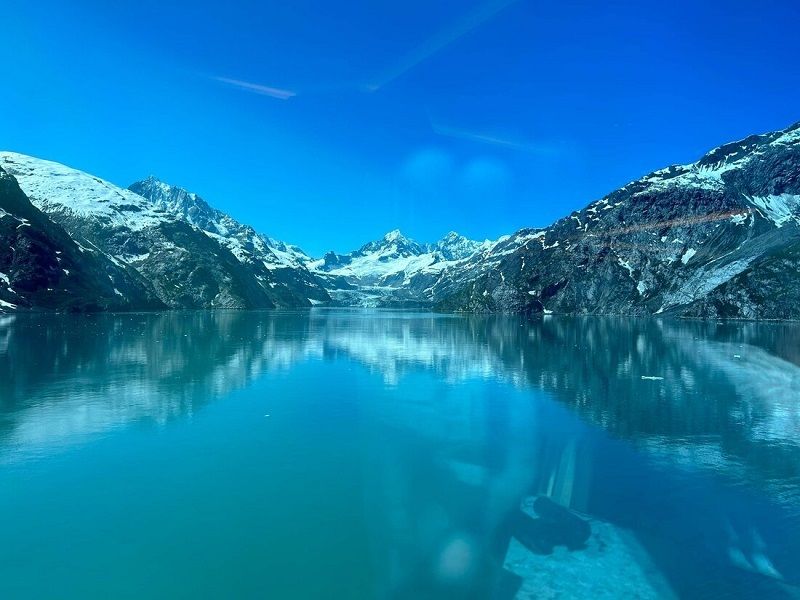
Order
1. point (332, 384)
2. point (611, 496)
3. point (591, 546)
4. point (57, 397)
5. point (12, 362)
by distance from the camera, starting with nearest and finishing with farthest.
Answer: point (591, 546) → point (611, 496) → point (57, 397) → point (332, 384) → point (12, 362)

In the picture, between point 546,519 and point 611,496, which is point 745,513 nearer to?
point 611,496

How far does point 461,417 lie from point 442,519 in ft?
79.7

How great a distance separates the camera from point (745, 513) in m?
28.9

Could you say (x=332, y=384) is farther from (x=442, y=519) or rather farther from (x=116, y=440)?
(x=442, y=519)

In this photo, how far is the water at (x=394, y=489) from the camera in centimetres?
2236

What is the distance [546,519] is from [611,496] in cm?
560

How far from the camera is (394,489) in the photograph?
32.5 meters

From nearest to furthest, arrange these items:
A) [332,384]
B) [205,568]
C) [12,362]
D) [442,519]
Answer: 1. [205,568]
2. [442,519]
3. [332,384]
4. [12,362]

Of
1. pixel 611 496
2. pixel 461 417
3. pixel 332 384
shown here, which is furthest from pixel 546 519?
pixel 332 384

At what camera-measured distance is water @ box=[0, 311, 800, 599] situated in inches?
880

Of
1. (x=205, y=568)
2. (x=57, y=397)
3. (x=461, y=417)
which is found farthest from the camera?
(x=57, y=397)

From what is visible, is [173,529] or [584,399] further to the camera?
[584,399]

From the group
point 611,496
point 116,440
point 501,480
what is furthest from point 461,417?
point 116,440

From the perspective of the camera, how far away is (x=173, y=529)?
26172 mm
